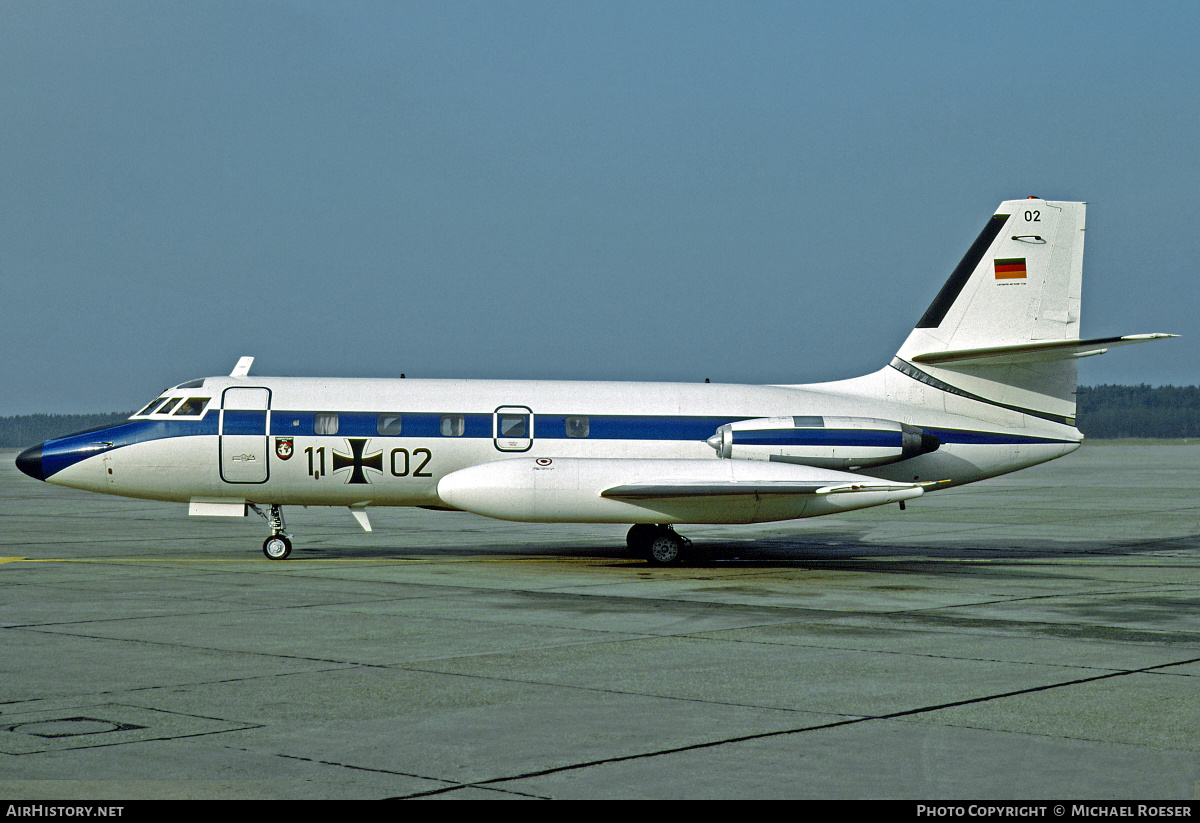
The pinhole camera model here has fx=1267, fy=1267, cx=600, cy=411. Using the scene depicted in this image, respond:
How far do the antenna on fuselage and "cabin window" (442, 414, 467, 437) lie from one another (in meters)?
3.85

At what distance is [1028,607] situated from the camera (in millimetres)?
15688

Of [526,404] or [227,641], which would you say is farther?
[526,404]

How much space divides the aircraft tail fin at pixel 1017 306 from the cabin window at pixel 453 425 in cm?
810

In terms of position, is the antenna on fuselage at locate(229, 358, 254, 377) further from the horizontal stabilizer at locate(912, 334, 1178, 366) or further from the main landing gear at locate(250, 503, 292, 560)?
the horizontal stabilizer at locate(912, 334, 1178, 366)

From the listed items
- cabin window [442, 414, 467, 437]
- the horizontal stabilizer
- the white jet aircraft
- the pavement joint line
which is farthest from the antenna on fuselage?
the pavement joint line

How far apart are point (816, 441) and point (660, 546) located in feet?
10.3

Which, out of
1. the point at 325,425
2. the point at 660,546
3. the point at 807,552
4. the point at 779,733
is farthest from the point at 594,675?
the point at 807,552

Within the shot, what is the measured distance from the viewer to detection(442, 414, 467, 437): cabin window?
69.4ft

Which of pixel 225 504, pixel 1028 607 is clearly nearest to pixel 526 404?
pixel 225 504

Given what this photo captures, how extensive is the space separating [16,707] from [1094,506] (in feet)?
109

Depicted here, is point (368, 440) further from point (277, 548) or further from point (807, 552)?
point (807, 552)

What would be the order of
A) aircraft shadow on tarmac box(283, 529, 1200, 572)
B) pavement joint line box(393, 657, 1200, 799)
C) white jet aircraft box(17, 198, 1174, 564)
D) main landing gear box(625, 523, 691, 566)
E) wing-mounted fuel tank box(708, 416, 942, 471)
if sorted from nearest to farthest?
pavement joint line box(393, 657, 1200, 799) < white jet aircraft box(17, 198, 1174, 564) < wing-mounted fuel tank box(708, 416, 942, 471) < main landing gear box(625, 523, 691, 566) < aircraft shadow on tarmac box(283, 529, 1200, 572)

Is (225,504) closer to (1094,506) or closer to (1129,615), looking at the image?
(1129,615)
